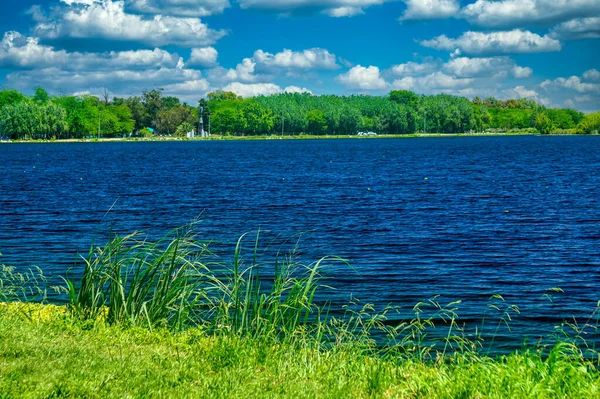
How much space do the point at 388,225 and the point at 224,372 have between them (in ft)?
87.1

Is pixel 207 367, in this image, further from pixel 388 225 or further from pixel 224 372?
pixel 388 225

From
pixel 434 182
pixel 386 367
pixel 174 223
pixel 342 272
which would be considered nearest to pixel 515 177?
pixel 434 182

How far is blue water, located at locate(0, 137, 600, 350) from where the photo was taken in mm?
20609

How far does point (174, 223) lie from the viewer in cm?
3531

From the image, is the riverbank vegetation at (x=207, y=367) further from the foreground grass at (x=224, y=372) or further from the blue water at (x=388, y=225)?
the blue water at (x=388, y=225)

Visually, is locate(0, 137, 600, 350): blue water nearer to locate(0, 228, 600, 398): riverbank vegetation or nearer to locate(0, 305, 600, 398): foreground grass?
locate(0, 228, 600, 398): riverbank vegetation

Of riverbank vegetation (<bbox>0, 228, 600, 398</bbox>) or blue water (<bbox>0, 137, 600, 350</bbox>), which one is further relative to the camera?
blue water (<bbox>0, 137, 600, 350</bbox>)

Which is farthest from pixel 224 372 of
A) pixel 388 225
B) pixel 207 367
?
pixel 388 225

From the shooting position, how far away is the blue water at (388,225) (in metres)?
20.6

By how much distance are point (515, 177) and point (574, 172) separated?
11.5m

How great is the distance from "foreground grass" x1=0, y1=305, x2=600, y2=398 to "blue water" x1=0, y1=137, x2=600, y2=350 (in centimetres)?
774

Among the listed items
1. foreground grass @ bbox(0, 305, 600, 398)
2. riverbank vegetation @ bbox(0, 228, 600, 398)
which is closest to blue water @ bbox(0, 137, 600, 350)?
riverbank vegetation @ bbox(0, 228, 600, 398)

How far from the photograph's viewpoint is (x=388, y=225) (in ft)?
114

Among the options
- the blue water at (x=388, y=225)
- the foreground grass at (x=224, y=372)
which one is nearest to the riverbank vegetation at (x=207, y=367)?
the foreground grass at (x=224, y=372)
